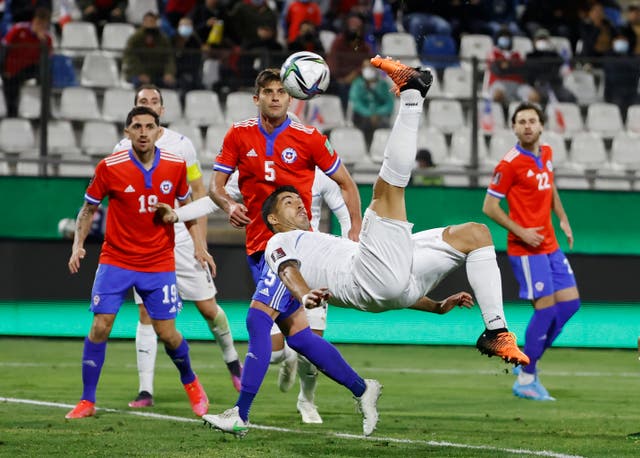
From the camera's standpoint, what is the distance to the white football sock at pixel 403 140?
684 cm

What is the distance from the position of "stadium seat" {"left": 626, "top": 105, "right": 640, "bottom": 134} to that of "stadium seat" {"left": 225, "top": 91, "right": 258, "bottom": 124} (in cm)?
436

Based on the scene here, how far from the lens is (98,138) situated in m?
14.7

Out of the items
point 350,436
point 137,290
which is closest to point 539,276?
point 350,436

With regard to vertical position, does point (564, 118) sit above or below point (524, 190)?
above

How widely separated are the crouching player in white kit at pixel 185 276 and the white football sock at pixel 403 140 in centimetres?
256

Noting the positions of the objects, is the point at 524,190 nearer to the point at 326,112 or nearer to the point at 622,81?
the point at 326,112

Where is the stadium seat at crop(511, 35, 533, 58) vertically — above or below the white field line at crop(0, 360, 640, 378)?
above

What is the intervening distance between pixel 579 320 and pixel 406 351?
201 cm

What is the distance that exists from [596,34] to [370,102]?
19.1ft

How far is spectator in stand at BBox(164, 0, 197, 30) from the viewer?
17875 mm

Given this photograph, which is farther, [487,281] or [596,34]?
[596,34]

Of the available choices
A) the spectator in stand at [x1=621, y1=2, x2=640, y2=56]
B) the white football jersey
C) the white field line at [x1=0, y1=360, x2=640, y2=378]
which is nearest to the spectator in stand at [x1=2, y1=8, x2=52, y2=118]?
the white field line at [x1=0, y1=360, x2=640, y2=378]

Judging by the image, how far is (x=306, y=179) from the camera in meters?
8.47

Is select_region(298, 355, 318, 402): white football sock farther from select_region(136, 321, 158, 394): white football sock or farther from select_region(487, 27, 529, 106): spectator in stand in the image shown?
select_region(487, 27, 529, 106): spectator in stand
